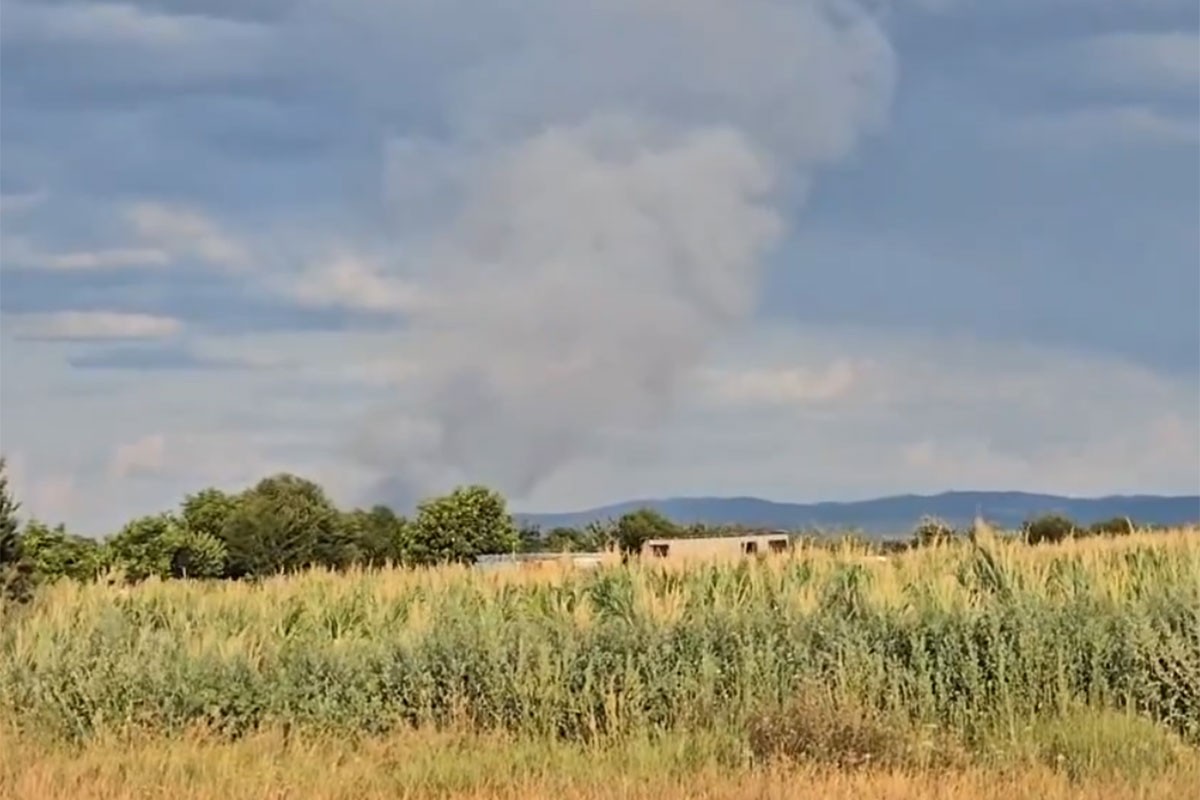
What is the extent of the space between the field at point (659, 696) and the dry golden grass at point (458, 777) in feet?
0.11

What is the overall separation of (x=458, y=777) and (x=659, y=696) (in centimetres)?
264

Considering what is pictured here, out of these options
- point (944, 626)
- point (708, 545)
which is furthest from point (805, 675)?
point (708, 545)

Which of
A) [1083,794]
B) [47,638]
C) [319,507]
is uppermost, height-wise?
[319,507]

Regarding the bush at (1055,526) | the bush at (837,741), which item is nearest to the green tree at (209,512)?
the bush at (1055,526)

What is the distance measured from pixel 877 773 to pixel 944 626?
10.00 feet

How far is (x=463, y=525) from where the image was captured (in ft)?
147

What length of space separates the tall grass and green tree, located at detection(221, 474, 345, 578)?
80.2ft

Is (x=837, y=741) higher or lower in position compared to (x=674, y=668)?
lower

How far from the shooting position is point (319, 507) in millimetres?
43656

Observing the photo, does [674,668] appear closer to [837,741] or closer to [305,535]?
[837,741]

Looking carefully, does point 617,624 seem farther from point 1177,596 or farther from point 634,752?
point 1177,596

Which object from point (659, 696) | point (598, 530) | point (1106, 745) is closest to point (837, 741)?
point (1106, 745)

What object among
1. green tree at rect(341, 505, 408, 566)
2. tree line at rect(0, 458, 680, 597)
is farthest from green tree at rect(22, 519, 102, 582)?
green tree at rect(341, 505, 408, 566)

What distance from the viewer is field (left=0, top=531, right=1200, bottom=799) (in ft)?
31.2
